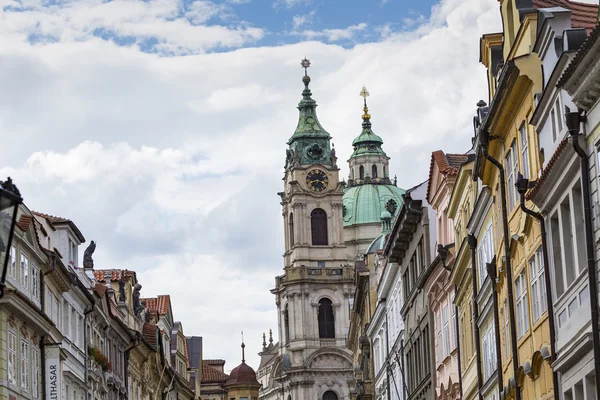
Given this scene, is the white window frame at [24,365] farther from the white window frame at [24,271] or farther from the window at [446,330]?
the window at [446,330]

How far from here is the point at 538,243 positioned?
86.0ft

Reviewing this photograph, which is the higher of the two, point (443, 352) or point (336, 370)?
point (336, 370)

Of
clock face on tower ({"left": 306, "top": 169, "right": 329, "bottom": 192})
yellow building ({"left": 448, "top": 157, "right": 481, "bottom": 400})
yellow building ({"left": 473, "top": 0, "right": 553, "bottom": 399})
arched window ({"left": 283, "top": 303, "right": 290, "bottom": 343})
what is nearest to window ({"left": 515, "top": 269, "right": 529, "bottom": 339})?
yellow building ({"left": 473, "top": 0, "right": 553, "bottom": 399})

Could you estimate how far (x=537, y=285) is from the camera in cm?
2683

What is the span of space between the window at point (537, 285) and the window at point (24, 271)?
17888 millimetres

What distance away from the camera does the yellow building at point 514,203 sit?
26703 millimetres

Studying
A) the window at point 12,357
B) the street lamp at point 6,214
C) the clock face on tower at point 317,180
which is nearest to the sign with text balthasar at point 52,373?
the window at point 12,357

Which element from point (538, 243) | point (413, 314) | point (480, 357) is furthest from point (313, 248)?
point (538, 243)

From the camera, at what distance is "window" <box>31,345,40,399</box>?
134 feet

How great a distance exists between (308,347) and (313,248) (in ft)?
40.1

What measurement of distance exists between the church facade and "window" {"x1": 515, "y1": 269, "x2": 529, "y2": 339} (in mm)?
125964

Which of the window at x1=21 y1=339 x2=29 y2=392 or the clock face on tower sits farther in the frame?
the clock face on tower

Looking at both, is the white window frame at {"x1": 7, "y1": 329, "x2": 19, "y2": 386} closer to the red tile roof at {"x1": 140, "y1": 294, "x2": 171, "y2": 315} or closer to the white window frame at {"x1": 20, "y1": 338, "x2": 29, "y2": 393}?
the white window frame at {"x1": 20, "y1": 338, "x2": 29, "y2": 393}

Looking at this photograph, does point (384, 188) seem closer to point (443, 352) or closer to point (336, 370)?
point (336, 370)
